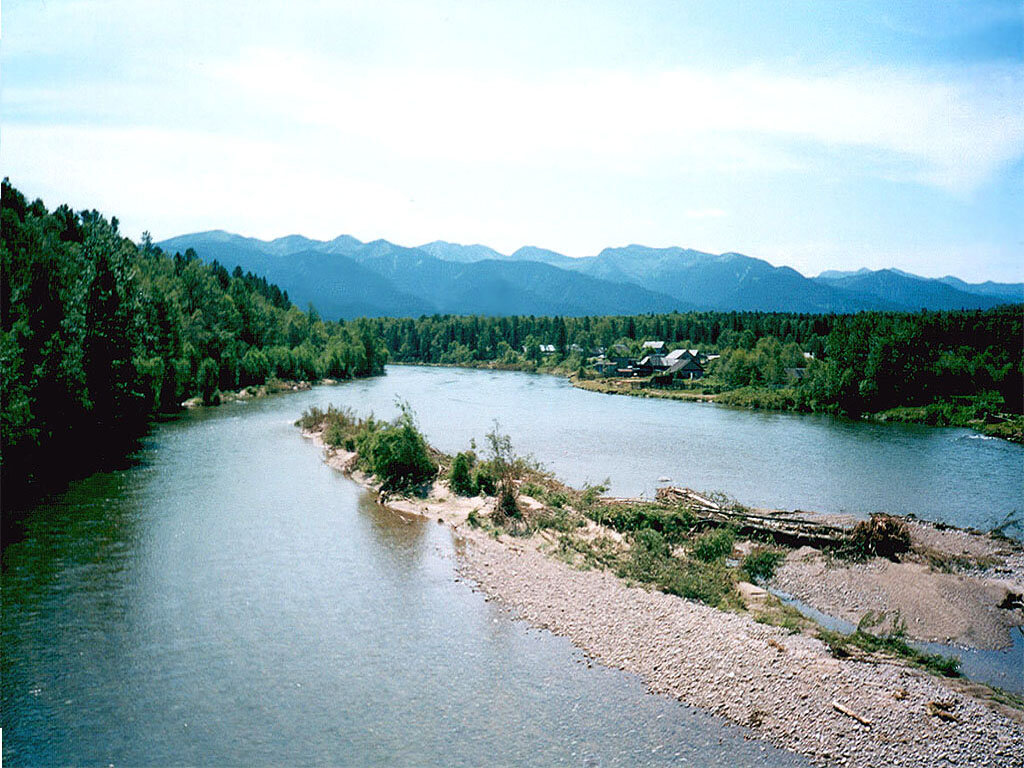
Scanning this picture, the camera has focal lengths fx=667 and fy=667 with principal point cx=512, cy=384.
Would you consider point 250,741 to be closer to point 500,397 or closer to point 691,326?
point 500,397

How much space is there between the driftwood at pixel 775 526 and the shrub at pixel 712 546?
150 cm

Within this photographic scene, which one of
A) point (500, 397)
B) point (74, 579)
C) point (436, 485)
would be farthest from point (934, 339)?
point (74, 579)

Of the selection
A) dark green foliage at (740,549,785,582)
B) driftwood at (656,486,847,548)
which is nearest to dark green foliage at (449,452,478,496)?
driftwood at (656,486,847,548)

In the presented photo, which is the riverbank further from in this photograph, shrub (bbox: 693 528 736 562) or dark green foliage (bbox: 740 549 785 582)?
shrub (bbox: 693 528 736 562)

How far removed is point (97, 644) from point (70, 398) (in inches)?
828

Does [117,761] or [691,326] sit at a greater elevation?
[691,326]

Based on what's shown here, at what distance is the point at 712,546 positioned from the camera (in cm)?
2247

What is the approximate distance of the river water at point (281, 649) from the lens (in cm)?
1304

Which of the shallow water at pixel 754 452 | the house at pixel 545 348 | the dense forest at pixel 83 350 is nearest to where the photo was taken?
the dense forest at pixel 83 350

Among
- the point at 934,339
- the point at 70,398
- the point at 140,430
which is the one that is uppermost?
the point at 934,339

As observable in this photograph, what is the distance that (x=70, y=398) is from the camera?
33031mm

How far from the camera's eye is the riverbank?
1280cm

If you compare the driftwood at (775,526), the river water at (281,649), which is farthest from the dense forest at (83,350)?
the driftwood at (775,526)

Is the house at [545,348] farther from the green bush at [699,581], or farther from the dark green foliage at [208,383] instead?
the green bush at [699,581]
